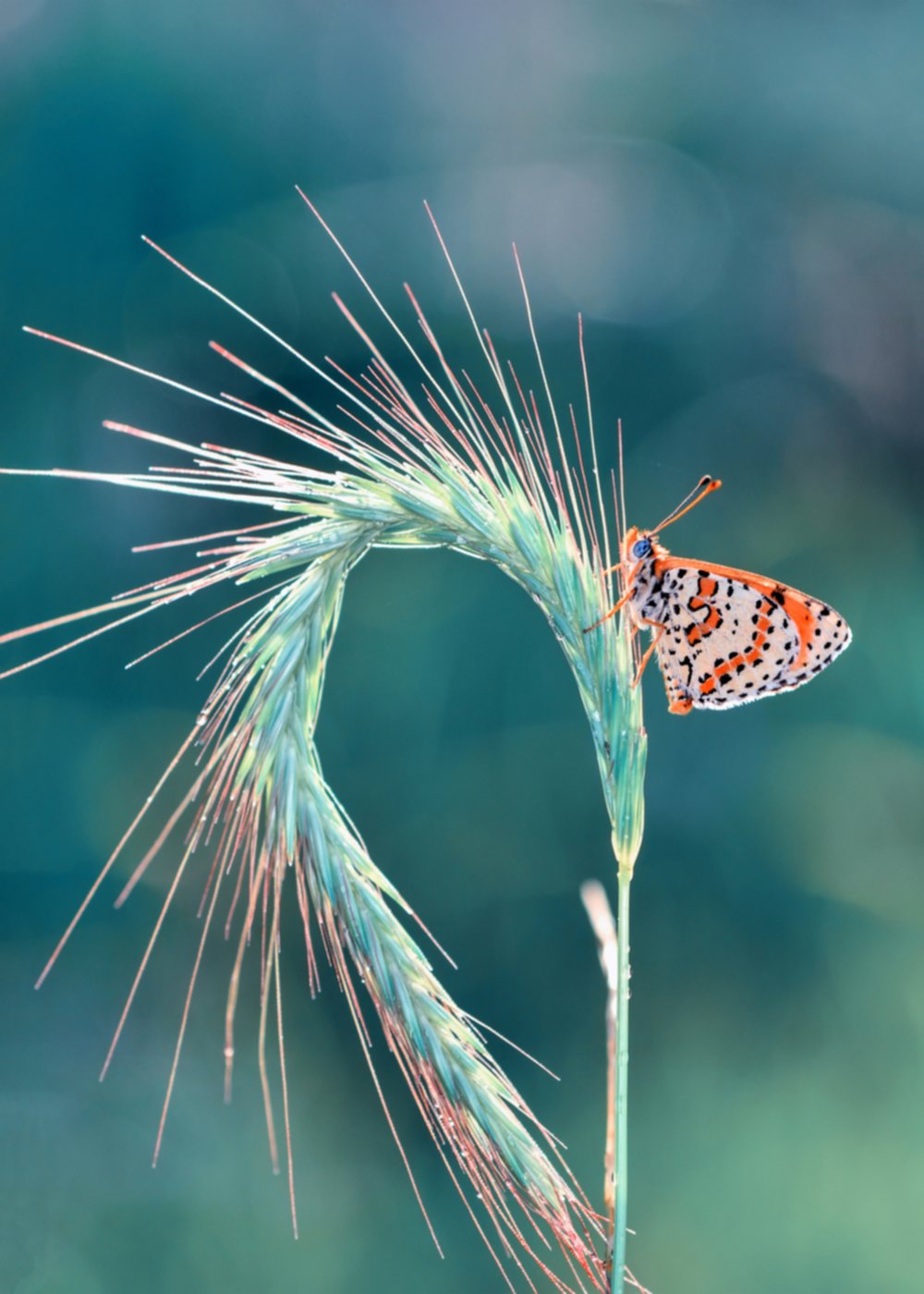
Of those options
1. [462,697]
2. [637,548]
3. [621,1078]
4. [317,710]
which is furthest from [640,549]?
[462,697]

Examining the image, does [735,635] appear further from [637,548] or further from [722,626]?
[637,548]

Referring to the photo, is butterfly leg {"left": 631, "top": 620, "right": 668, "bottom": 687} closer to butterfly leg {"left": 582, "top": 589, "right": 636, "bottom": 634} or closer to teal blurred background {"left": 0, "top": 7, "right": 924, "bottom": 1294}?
butterfly leg {"left": 582, "top": 589, "right": 636, "bottom": 634}

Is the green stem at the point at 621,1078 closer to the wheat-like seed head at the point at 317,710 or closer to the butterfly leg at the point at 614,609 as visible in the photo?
the wheat-like seed head at the point at 317,710

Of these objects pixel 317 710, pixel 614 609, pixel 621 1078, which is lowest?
pixel 621 1078

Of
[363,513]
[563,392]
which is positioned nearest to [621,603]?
[363,513]

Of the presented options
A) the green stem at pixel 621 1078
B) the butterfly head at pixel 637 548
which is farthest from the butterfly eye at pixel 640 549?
the green stem at pixel 621 1078

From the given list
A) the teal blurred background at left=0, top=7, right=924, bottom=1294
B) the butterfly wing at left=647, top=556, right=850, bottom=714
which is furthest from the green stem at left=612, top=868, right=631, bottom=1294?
the teal blurred background at left=0, top=7, right=924, bottom=1294

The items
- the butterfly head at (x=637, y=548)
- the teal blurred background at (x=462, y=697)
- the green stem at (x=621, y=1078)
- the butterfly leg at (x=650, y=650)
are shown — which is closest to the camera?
the green stem at (x=621, y=1078)
